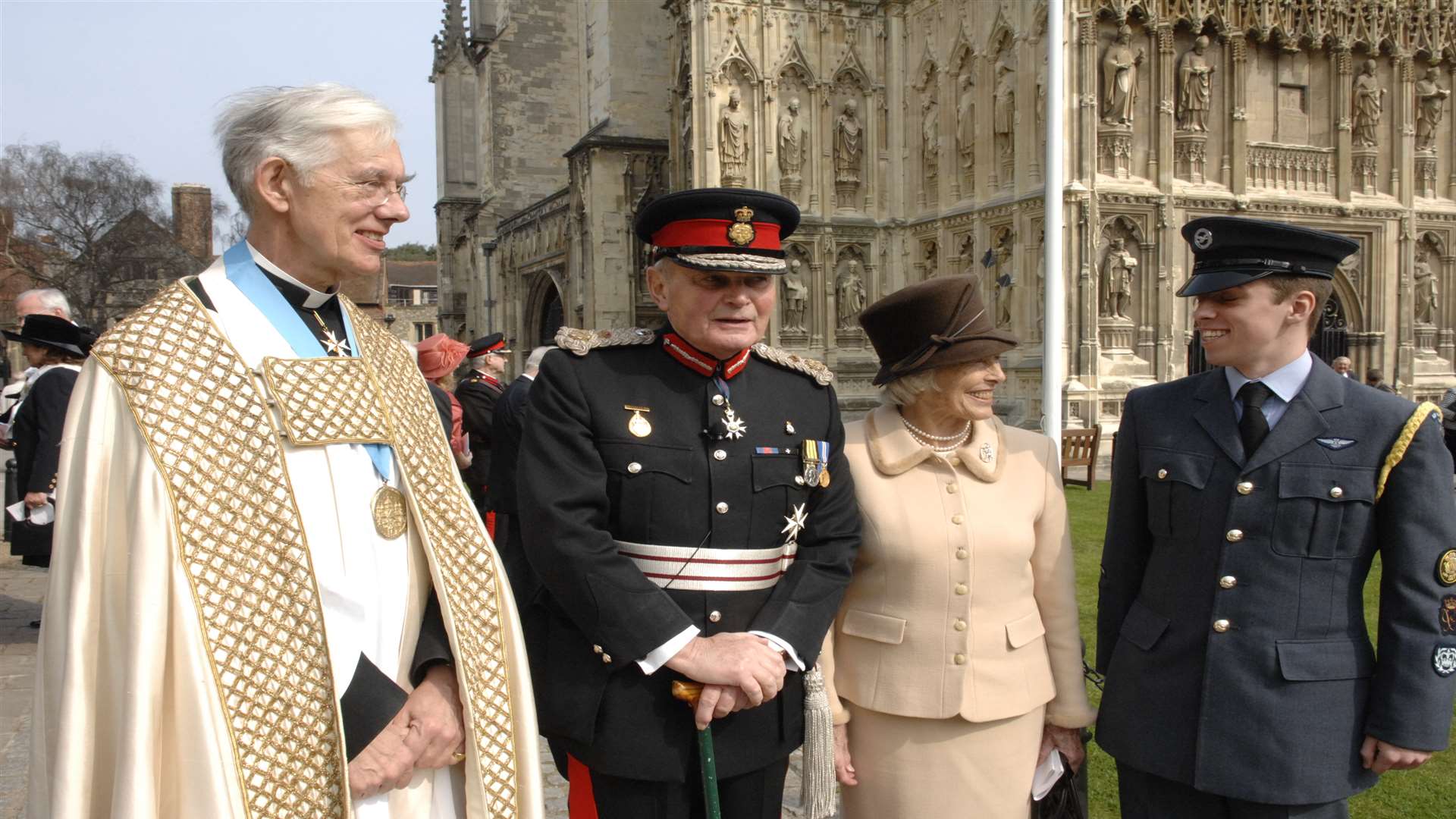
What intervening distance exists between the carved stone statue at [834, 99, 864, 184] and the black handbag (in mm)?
17107

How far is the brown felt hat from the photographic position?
9.45ft

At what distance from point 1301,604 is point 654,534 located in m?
1.65

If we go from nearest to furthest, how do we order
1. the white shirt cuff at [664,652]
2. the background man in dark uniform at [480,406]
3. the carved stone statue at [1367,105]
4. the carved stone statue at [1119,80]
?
the white shirt cuff at [664,652] → the background man in dark uniform at [480,406] → the carved stone statue at [1119,80] → the carved stone statue at [1367,105]

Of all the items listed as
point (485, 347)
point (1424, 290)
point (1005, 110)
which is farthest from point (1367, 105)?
point (485, 347)

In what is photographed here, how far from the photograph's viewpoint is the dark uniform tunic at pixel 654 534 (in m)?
2.45

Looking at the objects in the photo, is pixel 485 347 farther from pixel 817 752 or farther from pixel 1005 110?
pixel 1005 110

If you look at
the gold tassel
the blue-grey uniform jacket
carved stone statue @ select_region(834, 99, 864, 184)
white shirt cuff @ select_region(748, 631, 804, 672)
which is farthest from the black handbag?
carved stone statue @ select_region(834, 99, 864, 184)

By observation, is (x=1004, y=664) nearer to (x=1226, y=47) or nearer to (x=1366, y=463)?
(x=1366, y=463)

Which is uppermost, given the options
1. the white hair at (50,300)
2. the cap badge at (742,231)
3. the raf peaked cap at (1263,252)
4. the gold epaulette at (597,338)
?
the white hair at (50,300)

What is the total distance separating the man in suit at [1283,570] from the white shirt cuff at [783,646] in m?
1.00

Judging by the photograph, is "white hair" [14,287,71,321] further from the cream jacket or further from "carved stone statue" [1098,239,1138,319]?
"carved stone statue" [1098,239,1138,319]

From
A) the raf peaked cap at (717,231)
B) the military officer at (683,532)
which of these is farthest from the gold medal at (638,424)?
the raf peaked cap at (717,231)

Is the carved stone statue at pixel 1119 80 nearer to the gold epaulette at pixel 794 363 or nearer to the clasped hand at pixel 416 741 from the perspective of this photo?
the gold epaulette at pixel 794 363

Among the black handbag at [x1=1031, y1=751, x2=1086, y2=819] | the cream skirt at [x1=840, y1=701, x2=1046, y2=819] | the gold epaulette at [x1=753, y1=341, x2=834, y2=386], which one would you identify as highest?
the gold epaulette at [x1=753, y1=341, x2=834, y2=386]
